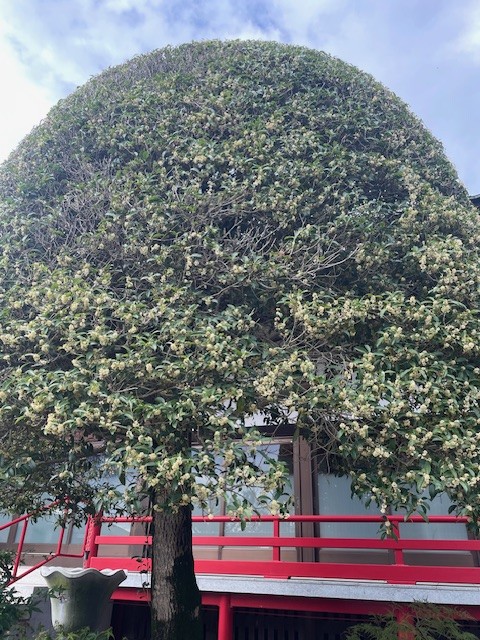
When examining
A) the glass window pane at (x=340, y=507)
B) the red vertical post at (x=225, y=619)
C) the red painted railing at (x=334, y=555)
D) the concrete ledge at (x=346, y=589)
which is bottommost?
the red vertical post at (x=225, y=619)

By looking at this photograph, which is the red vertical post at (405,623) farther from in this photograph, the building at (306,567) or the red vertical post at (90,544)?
the red vertical post at (90,544)

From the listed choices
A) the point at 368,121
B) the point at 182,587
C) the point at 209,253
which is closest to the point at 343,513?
the point at 182,587

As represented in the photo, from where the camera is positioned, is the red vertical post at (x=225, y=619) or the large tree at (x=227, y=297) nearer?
the large tree at (x=227, y=297)

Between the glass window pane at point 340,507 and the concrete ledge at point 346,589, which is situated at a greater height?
the glass window pane at point 340,507

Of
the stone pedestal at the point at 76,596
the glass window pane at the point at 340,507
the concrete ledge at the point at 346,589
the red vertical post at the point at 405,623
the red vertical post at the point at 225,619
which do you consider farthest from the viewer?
the glass window pane at the point at 340,507

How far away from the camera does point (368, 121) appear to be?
16.6 ft

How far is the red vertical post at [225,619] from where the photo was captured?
5082mm

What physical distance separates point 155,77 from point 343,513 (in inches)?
230

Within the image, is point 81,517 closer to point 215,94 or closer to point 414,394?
point 414,394

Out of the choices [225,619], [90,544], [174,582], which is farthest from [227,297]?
[90,544]

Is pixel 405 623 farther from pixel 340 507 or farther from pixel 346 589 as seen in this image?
pixel 340 507

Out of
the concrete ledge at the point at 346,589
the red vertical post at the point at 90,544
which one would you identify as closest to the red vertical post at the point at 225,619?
the concrete ledge at the point at 346,589

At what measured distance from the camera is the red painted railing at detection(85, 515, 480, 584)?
4789mm

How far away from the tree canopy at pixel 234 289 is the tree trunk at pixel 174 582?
0.48 m
